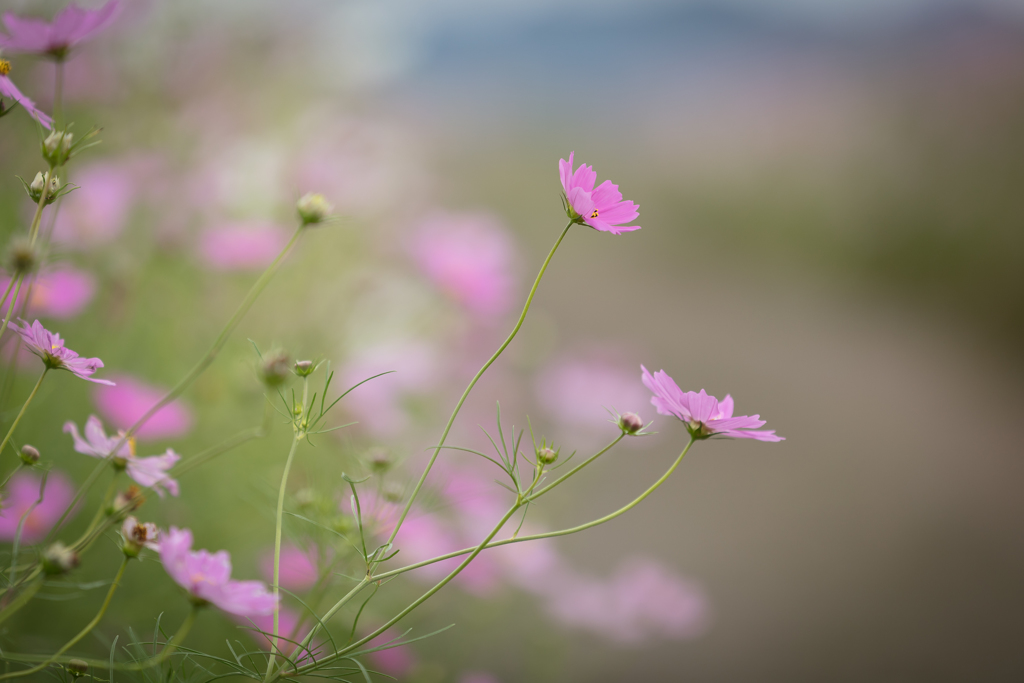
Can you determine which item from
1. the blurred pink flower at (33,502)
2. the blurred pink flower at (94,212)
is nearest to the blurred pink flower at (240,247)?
the blurred pink flower at (94,212)

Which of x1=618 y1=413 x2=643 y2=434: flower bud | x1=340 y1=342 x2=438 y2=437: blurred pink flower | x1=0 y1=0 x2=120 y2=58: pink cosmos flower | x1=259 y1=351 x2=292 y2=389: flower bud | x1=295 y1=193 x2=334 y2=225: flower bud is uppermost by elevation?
x1=340 y1=342 x2=438 y2=437: blurred pink flower

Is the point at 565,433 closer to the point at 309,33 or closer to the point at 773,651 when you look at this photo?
the point at 773,651

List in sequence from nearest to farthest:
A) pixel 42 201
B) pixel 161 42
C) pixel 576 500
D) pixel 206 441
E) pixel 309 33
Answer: pixel 42 201
pixel 206 441
pixel 161 42
pixel 309 33
pixel 576 500

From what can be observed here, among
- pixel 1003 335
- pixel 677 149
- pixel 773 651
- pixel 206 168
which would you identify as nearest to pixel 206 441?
pixel 206 168

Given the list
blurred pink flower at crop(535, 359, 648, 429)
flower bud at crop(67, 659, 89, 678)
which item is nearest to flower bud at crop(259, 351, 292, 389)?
flower bud at crop(67, 659, 89, 678)

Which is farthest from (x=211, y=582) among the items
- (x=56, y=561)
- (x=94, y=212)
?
(x=94, y=212)

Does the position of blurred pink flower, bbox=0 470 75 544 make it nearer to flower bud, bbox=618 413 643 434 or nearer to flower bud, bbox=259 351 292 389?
flower bud, bbox=259 351 292 389
